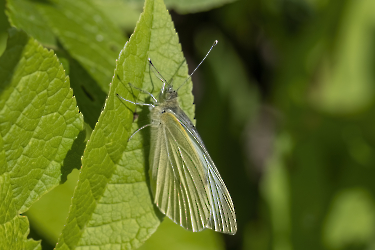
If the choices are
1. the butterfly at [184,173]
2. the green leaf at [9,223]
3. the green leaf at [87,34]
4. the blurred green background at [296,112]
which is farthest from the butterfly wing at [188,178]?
the blurred green background at [296,112]

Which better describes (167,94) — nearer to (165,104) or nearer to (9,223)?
(165,104)

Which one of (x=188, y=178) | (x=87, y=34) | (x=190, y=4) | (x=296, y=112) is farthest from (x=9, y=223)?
(x=296, y=112)

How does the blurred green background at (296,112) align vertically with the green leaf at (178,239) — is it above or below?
above

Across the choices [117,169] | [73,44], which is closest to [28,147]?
[117,169]

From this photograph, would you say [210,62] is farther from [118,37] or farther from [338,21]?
[118,37]

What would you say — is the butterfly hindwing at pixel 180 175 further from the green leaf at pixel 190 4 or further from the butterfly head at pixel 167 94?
the green leaf at pixel 190 4

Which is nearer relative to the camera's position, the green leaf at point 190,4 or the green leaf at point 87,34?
the green leaf at point 87,34
